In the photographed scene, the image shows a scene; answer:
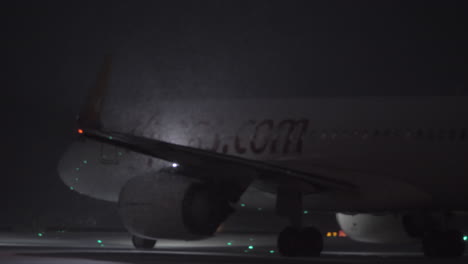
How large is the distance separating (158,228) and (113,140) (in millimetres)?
2281

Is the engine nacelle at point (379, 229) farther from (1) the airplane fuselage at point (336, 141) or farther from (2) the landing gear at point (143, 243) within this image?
(2) the landing gear at point (143, 243)

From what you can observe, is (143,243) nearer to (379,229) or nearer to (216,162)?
(216,162)

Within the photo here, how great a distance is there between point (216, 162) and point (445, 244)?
5918 mm

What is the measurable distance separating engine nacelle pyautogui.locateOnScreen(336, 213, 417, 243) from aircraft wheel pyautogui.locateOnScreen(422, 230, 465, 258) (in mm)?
1550

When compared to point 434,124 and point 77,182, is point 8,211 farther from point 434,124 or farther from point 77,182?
point 434,124

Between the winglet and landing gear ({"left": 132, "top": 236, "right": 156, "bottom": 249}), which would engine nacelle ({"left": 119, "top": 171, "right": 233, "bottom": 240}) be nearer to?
the winglet

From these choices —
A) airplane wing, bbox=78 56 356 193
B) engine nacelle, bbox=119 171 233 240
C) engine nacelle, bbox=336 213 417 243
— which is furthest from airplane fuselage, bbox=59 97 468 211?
engine nacelle, bbox=336 213 417 243

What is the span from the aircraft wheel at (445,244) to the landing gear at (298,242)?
3.08 m

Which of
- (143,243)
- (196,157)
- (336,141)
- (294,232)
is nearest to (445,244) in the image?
(336,141)

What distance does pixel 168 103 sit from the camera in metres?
22.7

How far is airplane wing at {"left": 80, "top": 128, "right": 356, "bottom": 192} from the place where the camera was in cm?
1697

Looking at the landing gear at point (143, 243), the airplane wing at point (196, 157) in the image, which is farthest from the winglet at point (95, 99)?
the landing gear at point (143, 243)

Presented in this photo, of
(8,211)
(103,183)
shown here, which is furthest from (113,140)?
(8,211)

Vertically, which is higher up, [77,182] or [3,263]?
[77,182]
